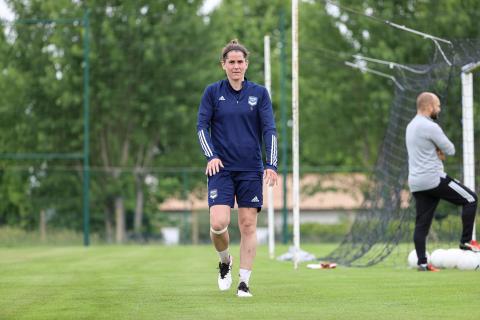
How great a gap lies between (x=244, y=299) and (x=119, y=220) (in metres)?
18.9

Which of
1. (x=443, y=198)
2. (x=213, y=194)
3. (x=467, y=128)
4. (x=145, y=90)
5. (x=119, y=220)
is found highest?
(x=145, y=90)

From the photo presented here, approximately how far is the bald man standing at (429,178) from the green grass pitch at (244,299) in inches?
22.1

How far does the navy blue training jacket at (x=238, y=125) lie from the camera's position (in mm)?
8016

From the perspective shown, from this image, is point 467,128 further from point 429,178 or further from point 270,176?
point 270,176

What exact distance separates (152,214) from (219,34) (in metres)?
6.67

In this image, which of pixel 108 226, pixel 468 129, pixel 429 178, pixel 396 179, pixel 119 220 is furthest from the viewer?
pixel 119 220

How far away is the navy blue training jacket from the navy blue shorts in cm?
6

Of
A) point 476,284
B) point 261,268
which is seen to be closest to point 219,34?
point 261,268

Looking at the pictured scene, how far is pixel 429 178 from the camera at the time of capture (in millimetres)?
10266

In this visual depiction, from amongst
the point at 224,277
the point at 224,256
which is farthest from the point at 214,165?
the point at 224,277

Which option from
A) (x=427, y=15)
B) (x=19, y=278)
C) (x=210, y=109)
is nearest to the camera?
(x=210, y=109)

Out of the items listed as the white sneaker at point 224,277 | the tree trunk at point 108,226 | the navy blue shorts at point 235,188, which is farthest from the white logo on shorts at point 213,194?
the tree trunk at point 108,226

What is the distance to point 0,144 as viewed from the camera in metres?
23.9

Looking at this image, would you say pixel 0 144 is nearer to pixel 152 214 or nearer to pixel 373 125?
pixel 152 214
